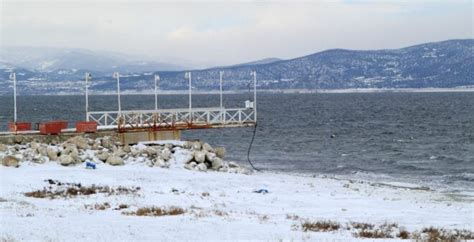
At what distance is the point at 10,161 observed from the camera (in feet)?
90.1

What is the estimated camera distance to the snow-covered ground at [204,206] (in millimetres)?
15070

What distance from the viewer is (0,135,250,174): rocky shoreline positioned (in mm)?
29688

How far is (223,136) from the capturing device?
68.4 meters

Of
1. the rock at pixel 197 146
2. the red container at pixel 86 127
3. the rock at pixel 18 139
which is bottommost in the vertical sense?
the rock at pixel 197 146

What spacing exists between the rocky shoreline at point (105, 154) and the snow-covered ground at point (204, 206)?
0.63m

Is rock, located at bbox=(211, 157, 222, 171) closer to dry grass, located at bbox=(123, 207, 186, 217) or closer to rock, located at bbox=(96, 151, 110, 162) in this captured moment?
rock, located at bbox=(96, 151, 110, 162)

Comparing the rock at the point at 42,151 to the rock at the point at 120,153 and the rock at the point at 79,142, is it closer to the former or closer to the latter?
the rock at the point at 79,142

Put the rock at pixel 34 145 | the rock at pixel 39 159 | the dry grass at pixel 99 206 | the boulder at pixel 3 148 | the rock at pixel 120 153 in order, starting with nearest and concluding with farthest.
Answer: the dry grass at pixel 99 206 → the rock at pixel 39 159 → the boulder at pixel 3 148 → the rock at pixel 34 145 → the rock at pixel 120 153

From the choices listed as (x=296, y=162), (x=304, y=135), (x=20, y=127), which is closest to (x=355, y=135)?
(x=304, y=135)

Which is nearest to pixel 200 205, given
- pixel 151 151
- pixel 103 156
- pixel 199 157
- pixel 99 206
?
pixel 99 206

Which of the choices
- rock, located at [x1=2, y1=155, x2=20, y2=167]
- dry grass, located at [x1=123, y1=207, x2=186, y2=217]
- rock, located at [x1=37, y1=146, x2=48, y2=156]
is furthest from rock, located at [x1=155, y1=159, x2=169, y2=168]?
dry grass, located at [x1=123, y1=207, x2=186, y2=217]

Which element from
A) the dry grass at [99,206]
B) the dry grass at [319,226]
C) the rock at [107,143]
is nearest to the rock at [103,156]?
the rock at [107,143]

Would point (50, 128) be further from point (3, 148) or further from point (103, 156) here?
point (103, 156)

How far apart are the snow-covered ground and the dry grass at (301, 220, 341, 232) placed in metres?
0.34
